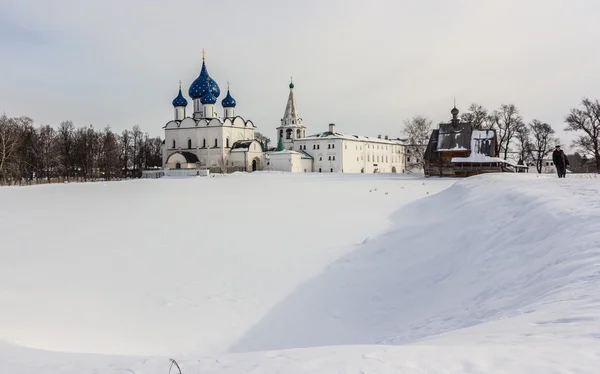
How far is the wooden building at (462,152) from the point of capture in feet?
123

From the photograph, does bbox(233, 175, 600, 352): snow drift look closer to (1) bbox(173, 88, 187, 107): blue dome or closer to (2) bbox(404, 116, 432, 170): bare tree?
(2) bbox(404, 116, 432, 170): bare tree

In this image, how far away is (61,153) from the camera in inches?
2254

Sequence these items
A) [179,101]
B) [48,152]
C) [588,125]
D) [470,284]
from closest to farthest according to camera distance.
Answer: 1. [470,284]
2. [588,125]
3. [48,152]
4. [179,101]

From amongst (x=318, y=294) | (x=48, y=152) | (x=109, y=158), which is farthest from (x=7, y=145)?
(x=318, y=294)

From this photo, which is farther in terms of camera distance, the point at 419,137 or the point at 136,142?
the point at 136,142

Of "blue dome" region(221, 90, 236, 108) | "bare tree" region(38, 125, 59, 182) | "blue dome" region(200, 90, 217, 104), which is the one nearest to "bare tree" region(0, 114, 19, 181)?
"bare tree" region(38, 125, 59, 182)

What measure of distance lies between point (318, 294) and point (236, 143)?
61.6 m

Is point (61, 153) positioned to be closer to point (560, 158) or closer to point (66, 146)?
point (66, 146)

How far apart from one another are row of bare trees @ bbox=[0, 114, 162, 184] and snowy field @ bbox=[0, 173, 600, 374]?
124 ft

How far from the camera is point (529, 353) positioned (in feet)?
9.25

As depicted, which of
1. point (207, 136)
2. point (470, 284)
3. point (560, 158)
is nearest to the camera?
point (470, 284)

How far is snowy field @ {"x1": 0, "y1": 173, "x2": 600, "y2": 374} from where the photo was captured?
10.7 ft

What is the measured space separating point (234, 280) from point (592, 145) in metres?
38.5

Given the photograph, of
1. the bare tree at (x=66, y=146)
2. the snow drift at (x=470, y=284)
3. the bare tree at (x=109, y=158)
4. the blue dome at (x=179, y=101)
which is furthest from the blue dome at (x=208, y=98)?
the snow drift at (x=470, y=284)
